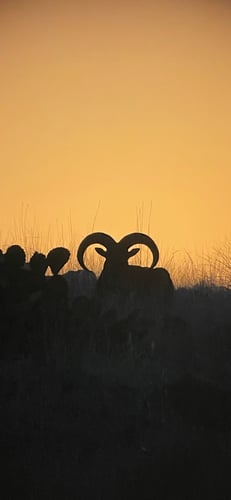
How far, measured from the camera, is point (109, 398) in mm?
8453

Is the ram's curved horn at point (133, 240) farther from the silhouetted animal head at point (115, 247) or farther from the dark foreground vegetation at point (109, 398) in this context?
the dark foreground vegetation at point (109, 398)

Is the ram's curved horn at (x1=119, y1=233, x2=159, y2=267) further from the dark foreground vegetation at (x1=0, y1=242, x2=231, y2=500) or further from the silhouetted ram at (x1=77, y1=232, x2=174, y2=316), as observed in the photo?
the dark foreground vegetation at (x1=0, y1=242, x2=231, y2=500)

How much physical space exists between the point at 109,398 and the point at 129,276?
5.04 metres

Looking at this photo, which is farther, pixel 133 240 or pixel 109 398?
pixel 133 240

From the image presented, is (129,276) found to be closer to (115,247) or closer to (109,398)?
(115,247)

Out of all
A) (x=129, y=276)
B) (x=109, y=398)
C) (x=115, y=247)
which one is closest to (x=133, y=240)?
(x=115, y=247)

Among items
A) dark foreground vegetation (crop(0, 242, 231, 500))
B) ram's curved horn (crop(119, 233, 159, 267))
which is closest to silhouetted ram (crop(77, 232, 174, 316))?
ram's curved horn (crop(119, 233, 159, 267))

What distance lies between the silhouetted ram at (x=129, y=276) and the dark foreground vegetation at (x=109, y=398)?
0.53m

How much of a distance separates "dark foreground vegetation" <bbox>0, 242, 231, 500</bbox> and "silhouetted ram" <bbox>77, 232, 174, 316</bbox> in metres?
0.53

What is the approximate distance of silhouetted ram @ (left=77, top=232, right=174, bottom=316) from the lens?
12.9 meters

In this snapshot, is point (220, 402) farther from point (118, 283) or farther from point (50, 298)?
point (118, 283)

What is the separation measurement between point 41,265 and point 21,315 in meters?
0.67

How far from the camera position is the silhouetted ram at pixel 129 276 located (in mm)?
12922

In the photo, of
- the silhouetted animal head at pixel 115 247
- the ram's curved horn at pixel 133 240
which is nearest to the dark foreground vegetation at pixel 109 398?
the silhouetted animal head at pixel 115 247
